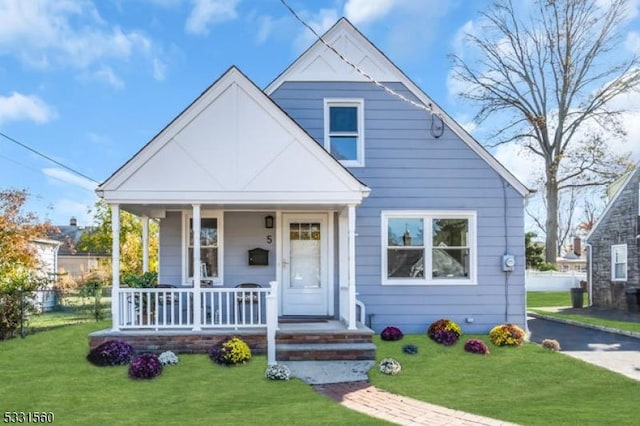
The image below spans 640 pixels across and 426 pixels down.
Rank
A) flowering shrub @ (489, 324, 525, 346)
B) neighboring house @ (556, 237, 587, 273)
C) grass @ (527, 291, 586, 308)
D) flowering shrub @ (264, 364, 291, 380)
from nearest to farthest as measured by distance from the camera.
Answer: flowering shrub @ (264, 364, 291, 380) < flowering shrub @ (489, 324, 525, 346) < grass @ (527, 291, 586, 308) < neighboring house @ (556, 237, 587, 273)

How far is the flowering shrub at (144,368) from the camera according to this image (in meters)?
7.68

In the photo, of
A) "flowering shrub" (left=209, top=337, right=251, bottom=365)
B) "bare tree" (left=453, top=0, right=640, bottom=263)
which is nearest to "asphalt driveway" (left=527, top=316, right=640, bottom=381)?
"flowering shrub" (left=209, top=337, right=251, bottom=365)

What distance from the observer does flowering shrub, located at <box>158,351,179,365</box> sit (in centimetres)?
841

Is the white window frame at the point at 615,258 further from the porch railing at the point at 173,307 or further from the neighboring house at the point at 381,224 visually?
the porch railing at the point at 173,307

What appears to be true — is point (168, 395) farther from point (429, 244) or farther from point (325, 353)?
point (429, 244)

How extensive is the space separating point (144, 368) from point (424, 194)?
22.9ft

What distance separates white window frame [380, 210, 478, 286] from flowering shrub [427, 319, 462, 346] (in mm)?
1002

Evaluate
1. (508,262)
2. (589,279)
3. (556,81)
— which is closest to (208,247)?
(508,262)

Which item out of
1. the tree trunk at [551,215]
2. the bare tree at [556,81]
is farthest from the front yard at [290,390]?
the bare tree at [556,81]

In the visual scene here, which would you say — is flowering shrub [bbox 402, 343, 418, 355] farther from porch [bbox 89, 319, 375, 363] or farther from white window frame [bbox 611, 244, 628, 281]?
white window frame [bbox 611, 244, 628, 281]

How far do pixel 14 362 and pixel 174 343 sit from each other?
2.99 metres

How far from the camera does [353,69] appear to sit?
1148 centimetres

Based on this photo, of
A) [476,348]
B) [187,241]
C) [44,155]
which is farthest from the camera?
[44,155]

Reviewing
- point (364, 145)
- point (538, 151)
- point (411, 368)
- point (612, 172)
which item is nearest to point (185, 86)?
point (364, 145)
